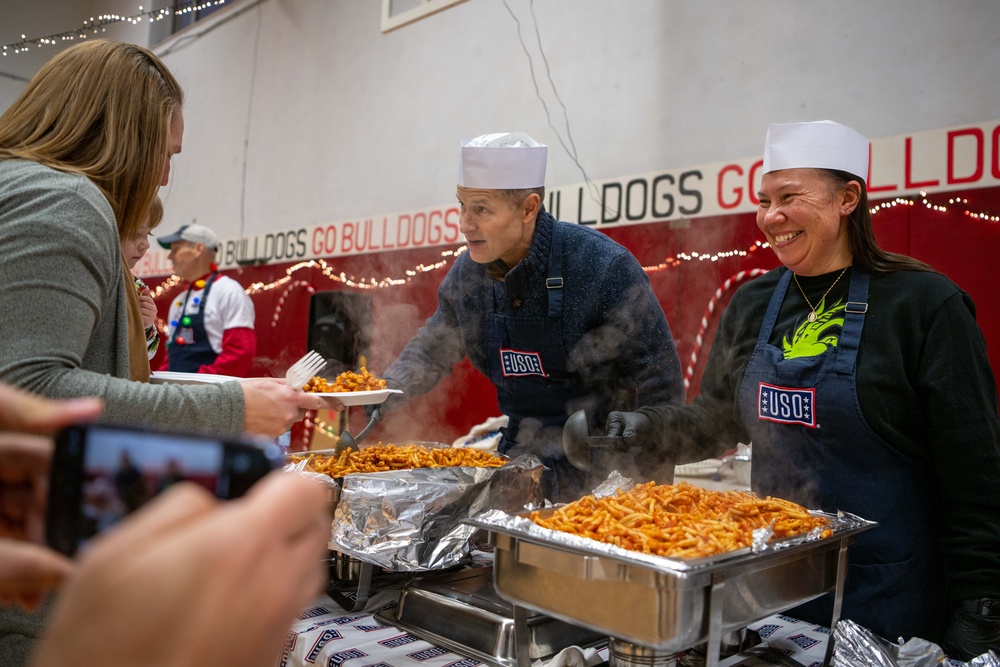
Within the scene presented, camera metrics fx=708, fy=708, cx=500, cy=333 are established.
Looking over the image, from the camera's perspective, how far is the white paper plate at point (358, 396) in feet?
6.20

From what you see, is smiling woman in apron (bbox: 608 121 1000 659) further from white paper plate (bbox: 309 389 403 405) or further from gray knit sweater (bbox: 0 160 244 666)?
gray knit sweater (bbox: 0 160 244 666)

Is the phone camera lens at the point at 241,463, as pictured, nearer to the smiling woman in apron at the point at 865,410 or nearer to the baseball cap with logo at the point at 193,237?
the smiling woman in apron at the point at 865,410

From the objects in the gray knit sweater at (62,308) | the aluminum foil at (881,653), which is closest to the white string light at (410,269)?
→ the aluminum foil at (881,653)

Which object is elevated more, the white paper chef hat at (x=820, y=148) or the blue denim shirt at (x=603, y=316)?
the white paper chef hat at (x=820, y=148)

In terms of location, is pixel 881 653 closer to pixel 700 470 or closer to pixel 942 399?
pixel 942 399

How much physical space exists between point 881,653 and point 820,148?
48.5 inches

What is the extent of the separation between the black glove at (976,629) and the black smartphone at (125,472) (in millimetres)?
1553

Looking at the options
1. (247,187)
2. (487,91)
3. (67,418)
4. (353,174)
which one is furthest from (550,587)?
(247,187)

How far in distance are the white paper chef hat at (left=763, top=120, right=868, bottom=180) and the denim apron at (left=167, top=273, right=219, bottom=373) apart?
13.8 ft

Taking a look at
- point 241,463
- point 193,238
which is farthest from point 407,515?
point 193,238

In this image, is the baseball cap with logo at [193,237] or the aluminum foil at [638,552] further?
the baseball cap with logo at [193,237]

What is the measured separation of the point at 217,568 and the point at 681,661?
47.2 inches

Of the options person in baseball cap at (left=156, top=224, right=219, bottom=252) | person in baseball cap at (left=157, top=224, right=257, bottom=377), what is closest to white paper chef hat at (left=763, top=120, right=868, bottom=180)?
person in baseball cap at (left=157, top=224, right=257, bottom=377)

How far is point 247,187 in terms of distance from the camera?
300 inches
